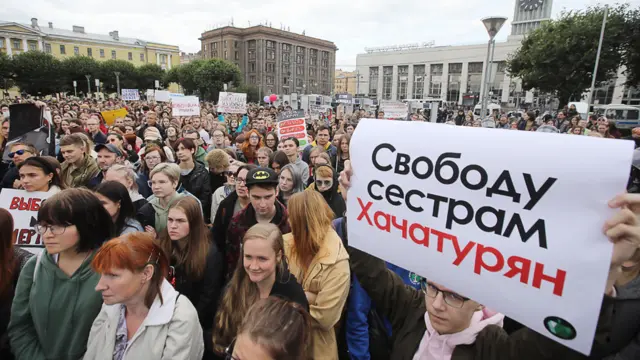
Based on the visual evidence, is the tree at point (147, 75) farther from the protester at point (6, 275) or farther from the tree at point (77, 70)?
the protester at point (6, 275)

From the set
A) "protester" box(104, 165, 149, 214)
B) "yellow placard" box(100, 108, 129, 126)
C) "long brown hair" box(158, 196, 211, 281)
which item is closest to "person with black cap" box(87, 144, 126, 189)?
"protester" box(104, 165, 149, 214)

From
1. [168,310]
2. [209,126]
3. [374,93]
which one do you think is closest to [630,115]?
[209,126]

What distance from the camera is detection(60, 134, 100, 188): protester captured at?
4371mm

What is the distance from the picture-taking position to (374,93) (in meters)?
78.9

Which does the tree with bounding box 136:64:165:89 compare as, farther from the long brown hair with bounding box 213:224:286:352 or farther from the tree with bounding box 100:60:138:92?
the long brown hair with bounding box 213:224:286:352

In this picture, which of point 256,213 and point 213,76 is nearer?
point 256,213

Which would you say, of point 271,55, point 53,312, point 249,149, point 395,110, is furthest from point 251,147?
point 271,55

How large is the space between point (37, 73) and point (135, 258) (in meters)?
62.8

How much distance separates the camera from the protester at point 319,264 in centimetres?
236

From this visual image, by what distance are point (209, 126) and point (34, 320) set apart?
9.79 metres

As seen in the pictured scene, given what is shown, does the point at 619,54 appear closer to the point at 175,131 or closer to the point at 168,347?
the point at 175,131

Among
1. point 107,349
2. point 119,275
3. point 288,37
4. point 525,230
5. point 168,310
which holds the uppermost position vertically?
point 288,37

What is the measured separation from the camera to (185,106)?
11.4 m

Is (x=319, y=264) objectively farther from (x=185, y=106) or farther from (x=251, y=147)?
(x=185, y=106)
